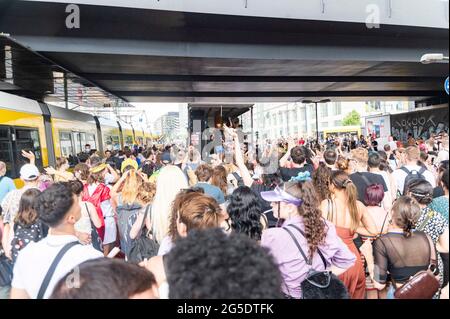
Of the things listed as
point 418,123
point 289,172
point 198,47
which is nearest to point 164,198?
point 289,172

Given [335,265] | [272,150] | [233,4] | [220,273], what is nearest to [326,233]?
[335,265]

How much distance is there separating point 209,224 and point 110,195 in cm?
350

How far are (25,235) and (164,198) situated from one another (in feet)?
4.95

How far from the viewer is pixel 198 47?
13.8m

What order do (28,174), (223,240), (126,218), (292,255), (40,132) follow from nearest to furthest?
(223,240) → (292,255) → (126,218) → (28,174) → (40,132)

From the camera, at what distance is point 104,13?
11336 mm

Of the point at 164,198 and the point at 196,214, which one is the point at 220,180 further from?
the point at 196,214

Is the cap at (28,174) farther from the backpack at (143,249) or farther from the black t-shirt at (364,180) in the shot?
the black t-shirt at (364,180)

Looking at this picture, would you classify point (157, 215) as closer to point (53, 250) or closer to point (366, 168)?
point (53, 250)

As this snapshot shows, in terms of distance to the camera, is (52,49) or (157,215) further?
(52,49)

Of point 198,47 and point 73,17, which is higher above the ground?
point 73,17

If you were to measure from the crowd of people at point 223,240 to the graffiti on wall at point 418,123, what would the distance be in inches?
1059

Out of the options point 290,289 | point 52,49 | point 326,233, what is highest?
point 52,49

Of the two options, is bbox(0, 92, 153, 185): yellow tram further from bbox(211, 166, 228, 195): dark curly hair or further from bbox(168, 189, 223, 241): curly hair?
bbox(168, 189, 223, 241): curly hair
